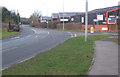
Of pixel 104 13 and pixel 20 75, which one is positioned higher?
pixel 104 13

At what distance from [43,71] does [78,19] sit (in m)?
71.5

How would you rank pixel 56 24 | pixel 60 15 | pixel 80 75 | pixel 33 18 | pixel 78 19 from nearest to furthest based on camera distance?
1. pixel 80 75
2. pixel 78 19
3. pixel 56 24
4. pixel 60 15
5. pixel 33 18

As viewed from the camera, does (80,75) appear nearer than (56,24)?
Yes

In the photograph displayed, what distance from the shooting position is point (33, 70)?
9.55m

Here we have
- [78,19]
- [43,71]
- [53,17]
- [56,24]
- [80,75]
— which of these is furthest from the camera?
[53,17]

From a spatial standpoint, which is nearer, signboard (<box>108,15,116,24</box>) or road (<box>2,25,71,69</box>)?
road (<box>2,25,71,69</box>)

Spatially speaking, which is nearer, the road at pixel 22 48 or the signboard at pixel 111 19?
the road at pixel 22 48

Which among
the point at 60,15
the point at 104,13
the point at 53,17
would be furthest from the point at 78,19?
the point at 53,17

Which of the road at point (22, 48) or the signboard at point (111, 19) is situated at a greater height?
the signboard at point (111, 19)

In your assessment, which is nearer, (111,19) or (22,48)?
(22,48)

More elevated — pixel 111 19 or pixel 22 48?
pixel 111 19

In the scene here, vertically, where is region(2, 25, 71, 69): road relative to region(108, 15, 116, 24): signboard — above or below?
below

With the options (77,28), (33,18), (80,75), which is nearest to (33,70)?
(80,75)

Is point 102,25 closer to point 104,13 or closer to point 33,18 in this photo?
point 104,13
